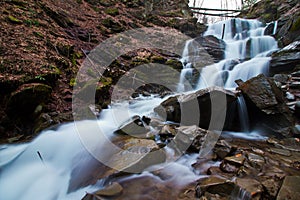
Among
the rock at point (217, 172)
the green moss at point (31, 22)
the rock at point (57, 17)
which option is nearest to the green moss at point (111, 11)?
the rock at point (57, 17)

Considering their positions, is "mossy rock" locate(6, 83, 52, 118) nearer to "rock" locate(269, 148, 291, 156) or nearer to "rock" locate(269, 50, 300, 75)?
"rock" locate(269, 148, 291, 156)

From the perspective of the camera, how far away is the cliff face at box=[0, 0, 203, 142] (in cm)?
392

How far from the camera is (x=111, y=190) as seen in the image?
2354mm

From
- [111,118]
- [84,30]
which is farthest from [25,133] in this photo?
[84,30]

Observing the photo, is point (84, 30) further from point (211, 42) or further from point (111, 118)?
point (211, 42)

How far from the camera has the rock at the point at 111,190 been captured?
7.46ft

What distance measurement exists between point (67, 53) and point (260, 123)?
6217 mm

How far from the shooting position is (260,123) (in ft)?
15.8

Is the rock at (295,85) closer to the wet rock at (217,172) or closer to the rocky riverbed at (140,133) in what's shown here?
the rocky riverbed at (140,133)

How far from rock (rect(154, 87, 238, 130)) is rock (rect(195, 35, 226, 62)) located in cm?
624

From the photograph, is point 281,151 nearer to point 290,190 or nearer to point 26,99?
point 290,190

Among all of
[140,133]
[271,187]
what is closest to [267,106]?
[271,187]

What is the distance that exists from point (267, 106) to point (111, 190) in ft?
13.6

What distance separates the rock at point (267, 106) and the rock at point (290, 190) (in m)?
2.53
